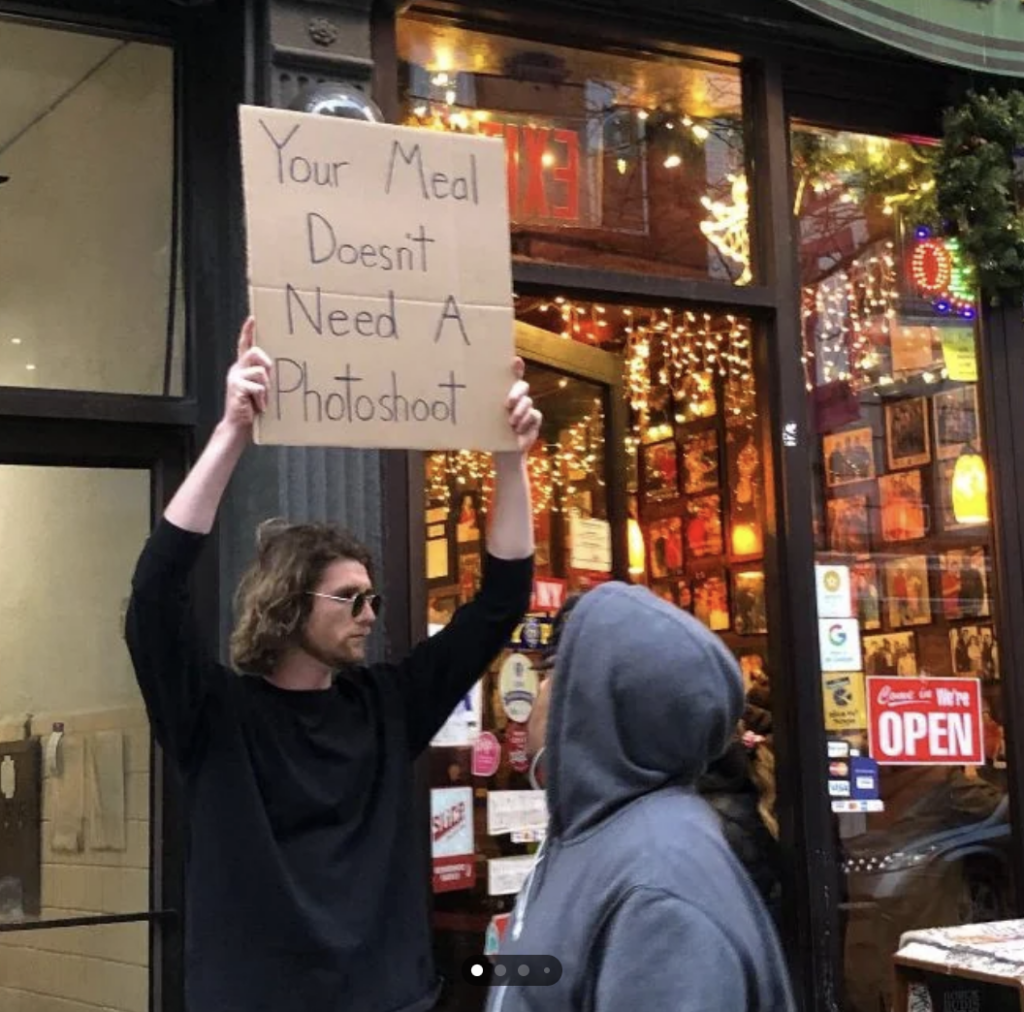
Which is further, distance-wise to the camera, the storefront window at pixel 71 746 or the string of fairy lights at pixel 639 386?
the string of fairy lights at pixel 639 386

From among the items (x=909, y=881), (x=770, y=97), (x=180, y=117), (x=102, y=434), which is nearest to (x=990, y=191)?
(x=770, y=97)

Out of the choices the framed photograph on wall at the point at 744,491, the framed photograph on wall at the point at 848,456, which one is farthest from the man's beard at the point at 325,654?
the framed photograph on wall at the point at 848,456

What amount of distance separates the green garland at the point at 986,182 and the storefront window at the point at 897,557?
0.38 feet

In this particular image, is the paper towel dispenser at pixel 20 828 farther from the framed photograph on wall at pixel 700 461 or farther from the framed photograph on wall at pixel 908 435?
the framed photograph on wall at pixel 908 435

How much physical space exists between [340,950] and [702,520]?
3.39 metres

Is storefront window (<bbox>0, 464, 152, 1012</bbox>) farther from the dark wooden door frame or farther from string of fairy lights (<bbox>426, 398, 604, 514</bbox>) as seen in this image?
the dark wooden door frame

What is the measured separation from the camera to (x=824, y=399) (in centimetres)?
545

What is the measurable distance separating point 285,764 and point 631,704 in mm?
1218

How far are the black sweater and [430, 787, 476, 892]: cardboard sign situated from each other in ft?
4.33

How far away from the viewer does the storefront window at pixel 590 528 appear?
4.68 m

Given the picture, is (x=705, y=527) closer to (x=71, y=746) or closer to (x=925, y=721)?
(x=925, y=721)

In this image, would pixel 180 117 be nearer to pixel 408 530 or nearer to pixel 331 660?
pixel 408 530

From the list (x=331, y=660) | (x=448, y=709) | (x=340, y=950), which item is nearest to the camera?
(x=340, y=950)

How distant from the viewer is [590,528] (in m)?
5.59
